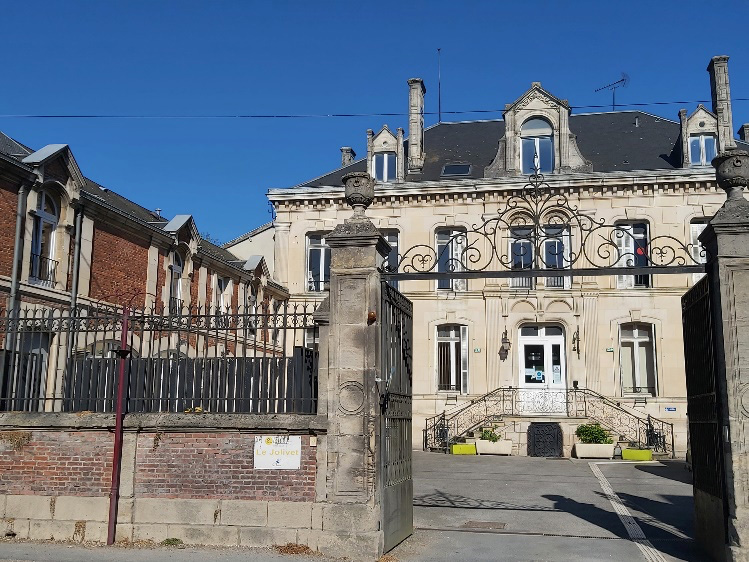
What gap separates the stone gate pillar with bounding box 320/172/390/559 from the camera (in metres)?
9.09

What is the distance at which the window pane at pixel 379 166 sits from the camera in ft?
94.1

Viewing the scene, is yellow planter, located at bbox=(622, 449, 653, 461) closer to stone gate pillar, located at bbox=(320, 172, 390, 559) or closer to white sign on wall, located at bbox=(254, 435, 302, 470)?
stone gate pillar, located at bbox=(320, 172, 390, 559)

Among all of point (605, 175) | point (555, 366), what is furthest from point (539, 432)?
point (605, 175)

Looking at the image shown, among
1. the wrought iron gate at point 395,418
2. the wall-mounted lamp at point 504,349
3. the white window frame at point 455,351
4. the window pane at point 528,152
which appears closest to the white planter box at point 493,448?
the white window frame at point 455,351

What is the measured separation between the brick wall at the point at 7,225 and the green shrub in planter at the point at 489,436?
49.1 ft

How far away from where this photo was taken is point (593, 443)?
23.6m

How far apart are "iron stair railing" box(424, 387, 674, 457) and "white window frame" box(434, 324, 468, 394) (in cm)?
90

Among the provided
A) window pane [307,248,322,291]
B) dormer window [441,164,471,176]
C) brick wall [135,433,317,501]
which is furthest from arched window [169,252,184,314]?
brick wall [135,433,317,501]

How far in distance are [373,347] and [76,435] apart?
4.21m

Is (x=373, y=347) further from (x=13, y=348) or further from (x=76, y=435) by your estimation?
(x=13, y=348)

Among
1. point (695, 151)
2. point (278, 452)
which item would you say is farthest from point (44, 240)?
point (695, 151)

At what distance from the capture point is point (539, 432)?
24703 millimetres

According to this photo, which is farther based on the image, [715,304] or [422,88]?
[422,88]

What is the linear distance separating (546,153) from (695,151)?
5.10 m
